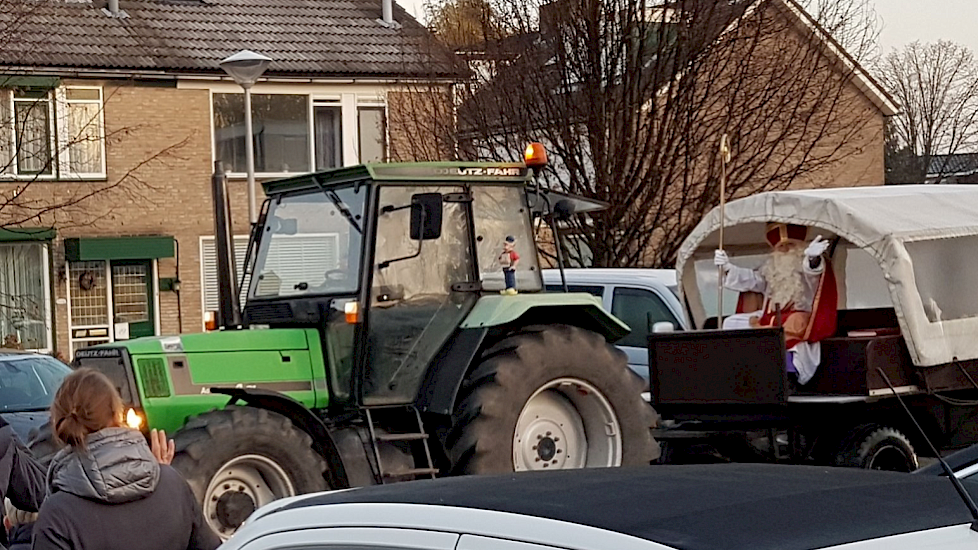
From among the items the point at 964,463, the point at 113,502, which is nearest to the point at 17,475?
the point at 113,502

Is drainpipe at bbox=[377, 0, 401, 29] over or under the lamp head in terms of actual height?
over

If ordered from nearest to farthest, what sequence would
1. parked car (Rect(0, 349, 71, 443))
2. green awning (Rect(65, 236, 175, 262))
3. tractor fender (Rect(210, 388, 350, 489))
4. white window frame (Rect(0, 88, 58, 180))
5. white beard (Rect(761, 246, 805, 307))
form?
tractor fender (Rect(210, 388, 350, 489))
white beard (Rect(761, 246, 805, 307))
parked car (Rect(0, 349, 71, 443))
white window frame (Rect(0, 88, 58, 180))
green awning (Rect(65, 236, 175, 262))

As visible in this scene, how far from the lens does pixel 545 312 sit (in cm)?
987

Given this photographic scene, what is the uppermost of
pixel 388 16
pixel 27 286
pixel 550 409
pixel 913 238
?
pixel 388 16

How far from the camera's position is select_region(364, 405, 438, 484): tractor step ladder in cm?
885

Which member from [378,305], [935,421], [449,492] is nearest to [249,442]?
[378,305]

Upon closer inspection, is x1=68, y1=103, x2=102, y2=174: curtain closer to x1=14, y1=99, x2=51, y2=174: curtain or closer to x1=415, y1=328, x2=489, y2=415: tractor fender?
x1=14, y1=99, x2=51, y2=174: curtain

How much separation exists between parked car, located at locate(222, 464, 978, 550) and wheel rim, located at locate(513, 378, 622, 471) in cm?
640

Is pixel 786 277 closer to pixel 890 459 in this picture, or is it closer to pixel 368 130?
pixel 890 459

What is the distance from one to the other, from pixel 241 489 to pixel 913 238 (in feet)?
15.9

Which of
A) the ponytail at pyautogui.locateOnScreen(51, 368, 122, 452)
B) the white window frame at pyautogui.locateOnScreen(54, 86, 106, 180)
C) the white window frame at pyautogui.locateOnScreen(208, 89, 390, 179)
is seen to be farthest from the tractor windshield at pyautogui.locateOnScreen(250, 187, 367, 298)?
the white window frame at pyautogui.locateOnScreen(208, 89, 390, 179)

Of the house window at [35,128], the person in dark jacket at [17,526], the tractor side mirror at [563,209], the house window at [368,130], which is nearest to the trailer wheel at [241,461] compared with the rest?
the person in dark jacket at [17,526]

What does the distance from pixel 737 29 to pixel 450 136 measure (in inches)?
160

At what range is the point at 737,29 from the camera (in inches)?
735
